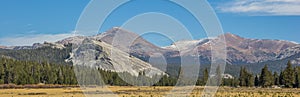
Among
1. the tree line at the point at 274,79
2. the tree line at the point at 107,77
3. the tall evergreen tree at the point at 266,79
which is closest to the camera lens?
the tree line at the point at 274,79

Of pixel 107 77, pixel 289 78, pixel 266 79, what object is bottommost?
pixel 266 79

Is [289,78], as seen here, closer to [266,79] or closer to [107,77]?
[266,79]

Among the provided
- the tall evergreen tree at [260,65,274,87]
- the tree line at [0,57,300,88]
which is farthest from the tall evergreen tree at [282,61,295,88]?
the tall evergreen tree at [260,65,274,87]

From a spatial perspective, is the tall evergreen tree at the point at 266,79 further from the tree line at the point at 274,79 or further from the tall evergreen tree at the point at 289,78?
the tall evergreen tree at the point at 289,78

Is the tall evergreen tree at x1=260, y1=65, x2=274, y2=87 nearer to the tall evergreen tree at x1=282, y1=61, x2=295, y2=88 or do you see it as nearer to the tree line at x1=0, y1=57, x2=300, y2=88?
the tree line at x1=0, y1=57, x2=300, y2=88

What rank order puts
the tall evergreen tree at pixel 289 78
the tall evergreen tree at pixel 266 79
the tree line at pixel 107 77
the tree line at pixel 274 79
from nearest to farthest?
1. the tall evergreen tree at pixel 289 78
2. the tree line at pixel 274 79
3. the tree line at pixel 107 77
4. the tall evergreen tree at pixel 266 79

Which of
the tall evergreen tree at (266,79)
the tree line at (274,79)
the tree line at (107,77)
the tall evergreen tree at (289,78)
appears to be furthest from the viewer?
the tall evergreen tree at (266,79)

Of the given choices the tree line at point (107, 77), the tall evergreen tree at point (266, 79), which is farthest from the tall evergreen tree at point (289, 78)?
the tall evergreen tree at point (266, 79)

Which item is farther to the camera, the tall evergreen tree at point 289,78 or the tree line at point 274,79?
the tree line at point 274,79

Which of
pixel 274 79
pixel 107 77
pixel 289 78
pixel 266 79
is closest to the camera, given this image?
pixel 289 78

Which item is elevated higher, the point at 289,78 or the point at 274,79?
the point at 289,78

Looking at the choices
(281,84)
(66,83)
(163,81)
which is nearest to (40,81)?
(66,83)

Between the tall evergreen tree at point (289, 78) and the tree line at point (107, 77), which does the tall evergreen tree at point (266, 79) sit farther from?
the tall evergreen tree at point (289, 78)

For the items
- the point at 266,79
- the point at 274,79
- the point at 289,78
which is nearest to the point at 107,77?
the point at 266,79
